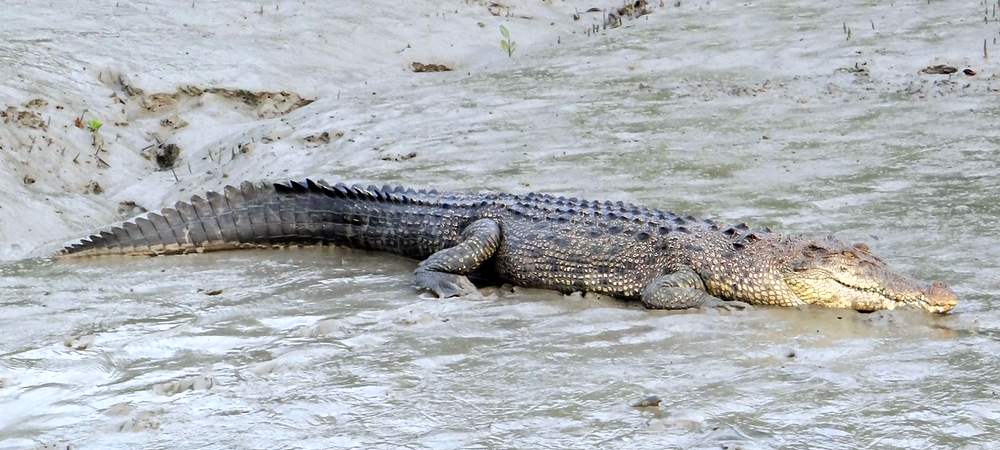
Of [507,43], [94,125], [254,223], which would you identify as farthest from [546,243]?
[507,43]

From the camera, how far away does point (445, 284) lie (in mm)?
6270

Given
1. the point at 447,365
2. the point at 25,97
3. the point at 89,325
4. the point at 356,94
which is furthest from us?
the point at 356,94

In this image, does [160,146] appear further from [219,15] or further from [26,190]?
[219,15]

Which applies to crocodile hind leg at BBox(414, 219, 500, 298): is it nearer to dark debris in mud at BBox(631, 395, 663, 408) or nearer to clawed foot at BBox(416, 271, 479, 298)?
clawed foot at BBox(416, 271, 479, 298)

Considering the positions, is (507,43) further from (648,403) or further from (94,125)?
(648,403)

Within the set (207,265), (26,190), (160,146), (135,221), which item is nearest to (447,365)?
(207,265)

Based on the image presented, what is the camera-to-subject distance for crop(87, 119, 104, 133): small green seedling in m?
9.76

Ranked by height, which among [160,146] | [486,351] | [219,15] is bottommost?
[486,351]

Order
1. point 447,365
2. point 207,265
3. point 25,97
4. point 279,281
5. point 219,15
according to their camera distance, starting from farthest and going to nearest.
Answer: point 219,15 → point 25,97 → point 207,265 → point 279,281 → point 447,365

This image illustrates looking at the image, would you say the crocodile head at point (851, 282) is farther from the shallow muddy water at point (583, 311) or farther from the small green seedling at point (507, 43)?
the small green seedling at point (507, 43)

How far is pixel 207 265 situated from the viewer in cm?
718

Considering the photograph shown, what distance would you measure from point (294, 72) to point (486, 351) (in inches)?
284

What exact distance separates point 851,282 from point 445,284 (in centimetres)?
204

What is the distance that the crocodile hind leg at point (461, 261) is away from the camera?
248 inches
